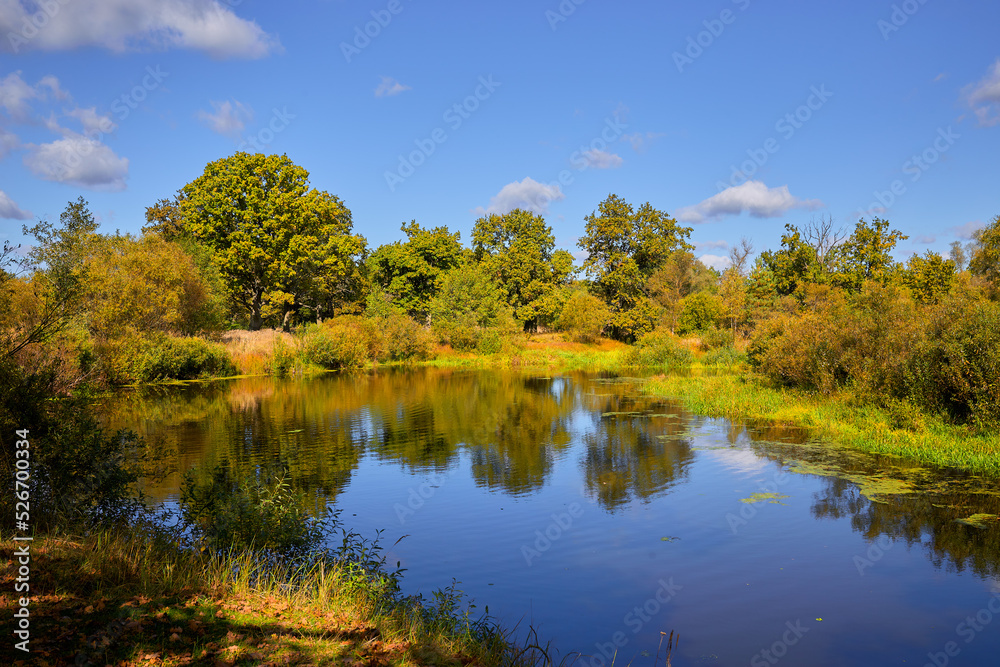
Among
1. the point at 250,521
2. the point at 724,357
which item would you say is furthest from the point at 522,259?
the point at 250,521

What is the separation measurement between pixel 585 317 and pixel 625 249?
9836 mm

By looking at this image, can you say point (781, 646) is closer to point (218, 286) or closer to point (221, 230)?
point (218, 286)

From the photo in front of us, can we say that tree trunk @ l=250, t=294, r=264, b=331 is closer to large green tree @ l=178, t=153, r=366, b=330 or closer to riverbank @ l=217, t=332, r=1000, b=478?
large green tree @ l=178, t=153, r=366, b=330

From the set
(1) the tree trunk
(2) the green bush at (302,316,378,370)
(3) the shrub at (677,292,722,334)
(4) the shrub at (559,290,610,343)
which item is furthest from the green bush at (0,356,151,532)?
(3) the shrub at (677,292,722,334)

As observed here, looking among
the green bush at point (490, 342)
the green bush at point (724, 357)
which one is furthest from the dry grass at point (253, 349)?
the green bush at point (724, 357)

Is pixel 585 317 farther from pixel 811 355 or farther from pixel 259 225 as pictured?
pixel 811 355

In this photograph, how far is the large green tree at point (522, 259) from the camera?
59.7 metres

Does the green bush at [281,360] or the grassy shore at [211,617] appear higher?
the green bush at [281,360]

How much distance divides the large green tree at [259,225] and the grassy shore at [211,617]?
4532 cm

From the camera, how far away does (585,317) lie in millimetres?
56031

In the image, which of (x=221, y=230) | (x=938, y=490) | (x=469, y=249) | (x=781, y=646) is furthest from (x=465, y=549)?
(x=469, y=249)

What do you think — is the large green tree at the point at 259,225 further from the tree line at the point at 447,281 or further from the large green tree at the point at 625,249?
the large green tree at the point at 625,249

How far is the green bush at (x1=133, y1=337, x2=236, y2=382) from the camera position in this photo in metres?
33.1

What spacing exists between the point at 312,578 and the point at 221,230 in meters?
49.2
